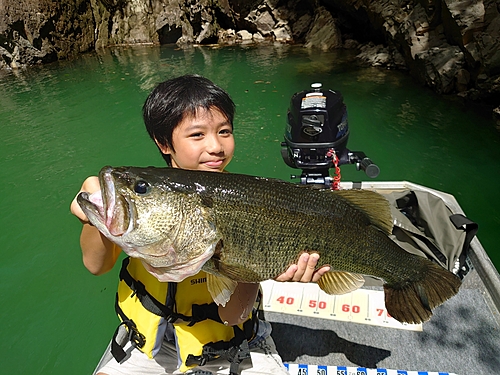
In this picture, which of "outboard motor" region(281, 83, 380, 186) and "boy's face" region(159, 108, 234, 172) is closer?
"boy's face" region(159, 108, 234, 172)

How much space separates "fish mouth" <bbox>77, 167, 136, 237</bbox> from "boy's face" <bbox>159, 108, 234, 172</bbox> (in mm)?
651

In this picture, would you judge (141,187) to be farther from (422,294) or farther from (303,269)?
(422,294)

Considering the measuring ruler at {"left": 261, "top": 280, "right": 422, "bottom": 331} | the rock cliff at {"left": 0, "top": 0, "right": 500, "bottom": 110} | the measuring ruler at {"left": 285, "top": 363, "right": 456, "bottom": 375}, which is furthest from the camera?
the rock cliff at {"left": 0, "top": 0, "right": 500, "bottom": 110}

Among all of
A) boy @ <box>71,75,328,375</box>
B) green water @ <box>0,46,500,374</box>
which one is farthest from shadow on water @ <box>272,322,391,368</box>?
green water @ <box>0,46,500,374</box>

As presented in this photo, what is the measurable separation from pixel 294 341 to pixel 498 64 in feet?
30.7

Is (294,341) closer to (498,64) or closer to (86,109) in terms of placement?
(498,64)

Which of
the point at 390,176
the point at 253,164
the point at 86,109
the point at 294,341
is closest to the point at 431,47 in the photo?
the point at 390,176

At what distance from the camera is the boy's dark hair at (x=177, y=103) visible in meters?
2.16

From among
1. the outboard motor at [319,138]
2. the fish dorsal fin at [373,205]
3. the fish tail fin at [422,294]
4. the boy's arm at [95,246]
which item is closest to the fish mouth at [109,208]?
the boy's arm at [95,246]

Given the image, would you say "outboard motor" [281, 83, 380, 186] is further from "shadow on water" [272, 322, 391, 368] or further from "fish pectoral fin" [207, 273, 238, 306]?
"fish pectoral fin" [207, 273, 238, 306]

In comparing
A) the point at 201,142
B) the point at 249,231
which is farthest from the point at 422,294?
the point at 201,142

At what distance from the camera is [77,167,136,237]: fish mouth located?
1487mm

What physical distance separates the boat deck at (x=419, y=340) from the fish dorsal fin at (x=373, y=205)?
3.90 ft

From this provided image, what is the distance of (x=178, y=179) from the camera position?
1.66 m
